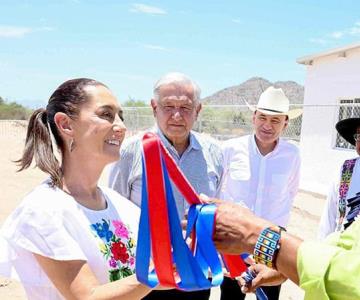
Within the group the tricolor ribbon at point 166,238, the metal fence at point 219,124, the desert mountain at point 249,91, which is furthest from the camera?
the desert mountain at point 249,91

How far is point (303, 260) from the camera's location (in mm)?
1213

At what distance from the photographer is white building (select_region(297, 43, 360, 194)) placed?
11.5m

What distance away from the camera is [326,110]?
1198 centimetres

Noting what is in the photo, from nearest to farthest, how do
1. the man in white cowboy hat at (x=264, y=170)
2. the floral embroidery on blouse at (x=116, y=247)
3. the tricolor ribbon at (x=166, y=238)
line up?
the tricolor ribbon at (x=166, y=238) → the floral embroidery on blouse at (x=116, y=247) → the man in white cowboy hat at (x=264, y=170)

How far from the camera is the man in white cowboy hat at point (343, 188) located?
114 inches

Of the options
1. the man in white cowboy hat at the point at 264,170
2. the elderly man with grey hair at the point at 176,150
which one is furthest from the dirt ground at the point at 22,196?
the elderly man with grey hair at the point at 176,150

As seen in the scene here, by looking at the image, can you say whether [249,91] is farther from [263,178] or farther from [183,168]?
[183,168]

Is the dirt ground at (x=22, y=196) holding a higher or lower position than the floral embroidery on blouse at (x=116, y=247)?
lower

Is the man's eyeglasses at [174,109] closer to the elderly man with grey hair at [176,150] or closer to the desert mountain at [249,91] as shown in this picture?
the elderly man with grey hair at [176,150]

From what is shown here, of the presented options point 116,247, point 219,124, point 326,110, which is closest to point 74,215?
point 116,247

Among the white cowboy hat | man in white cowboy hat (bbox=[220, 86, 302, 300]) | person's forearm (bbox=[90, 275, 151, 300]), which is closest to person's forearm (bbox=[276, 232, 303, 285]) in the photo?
person's forearm (bbox=[90, 275, 151, 300])

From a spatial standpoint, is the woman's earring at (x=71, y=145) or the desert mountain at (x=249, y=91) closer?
the woman's earring at (x=71, y=145)

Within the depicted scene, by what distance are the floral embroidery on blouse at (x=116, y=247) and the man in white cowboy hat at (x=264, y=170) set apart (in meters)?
1.81

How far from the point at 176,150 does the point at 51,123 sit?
3.59ft
